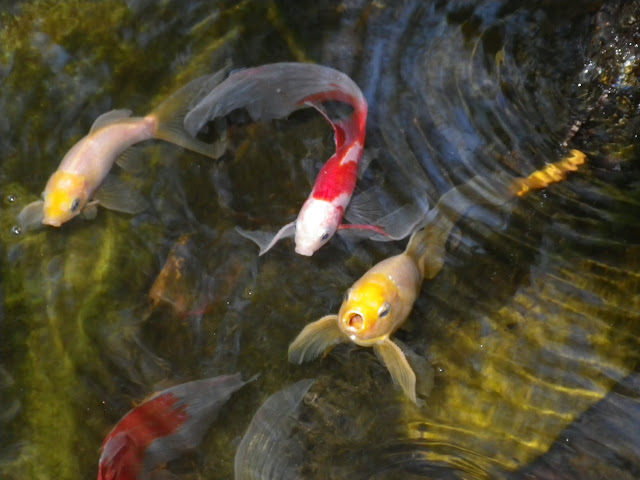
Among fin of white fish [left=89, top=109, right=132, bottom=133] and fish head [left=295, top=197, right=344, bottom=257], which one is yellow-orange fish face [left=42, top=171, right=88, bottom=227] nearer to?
fin of white fish [left=89, top=109, right=132, bottom=133]

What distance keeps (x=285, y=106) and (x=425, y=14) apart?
129 cm

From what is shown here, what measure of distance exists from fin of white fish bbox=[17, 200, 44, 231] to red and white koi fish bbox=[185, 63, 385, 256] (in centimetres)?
110

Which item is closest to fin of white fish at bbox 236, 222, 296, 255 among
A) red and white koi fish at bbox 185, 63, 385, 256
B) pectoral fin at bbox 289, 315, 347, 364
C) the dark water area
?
red and white koi fish at bbox 185, 63, 385, 256

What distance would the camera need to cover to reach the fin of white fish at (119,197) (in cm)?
427

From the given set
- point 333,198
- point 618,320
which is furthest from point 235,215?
point 618,320

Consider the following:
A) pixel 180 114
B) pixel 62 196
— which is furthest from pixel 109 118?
pixel 62 196

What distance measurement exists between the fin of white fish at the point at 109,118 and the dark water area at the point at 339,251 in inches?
4.8

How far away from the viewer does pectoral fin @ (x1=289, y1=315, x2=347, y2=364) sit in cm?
382

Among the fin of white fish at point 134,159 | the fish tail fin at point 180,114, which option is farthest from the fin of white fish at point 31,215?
the fish tail fin at point 180,114

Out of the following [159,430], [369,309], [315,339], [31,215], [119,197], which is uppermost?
[369,309]

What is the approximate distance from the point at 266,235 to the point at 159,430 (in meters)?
1.35

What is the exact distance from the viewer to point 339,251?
427 cm

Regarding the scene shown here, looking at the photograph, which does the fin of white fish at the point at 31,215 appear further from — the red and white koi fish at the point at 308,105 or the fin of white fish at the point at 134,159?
the red and white koi fish at the point at 308,105

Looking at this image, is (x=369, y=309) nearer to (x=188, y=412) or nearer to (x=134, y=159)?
(x=188, y=412)
